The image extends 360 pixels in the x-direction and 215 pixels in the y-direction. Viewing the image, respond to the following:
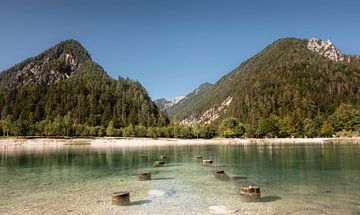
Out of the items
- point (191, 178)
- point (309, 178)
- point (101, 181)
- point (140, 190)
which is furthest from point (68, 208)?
point (309, 178)

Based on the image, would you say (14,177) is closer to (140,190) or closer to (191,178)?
(140,190)

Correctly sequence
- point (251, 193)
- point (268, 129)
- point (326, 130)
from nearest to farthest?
1. point (251, 193)
2. point (326, 130)
3. point (268, 129)

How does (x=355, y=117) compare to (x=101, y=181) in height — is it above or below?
above

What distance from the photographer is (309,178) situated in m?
38.5

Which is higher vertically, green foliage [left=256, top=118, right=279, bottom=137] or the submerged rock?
green foliage [left=256, top=118, right=279, bottom=137]

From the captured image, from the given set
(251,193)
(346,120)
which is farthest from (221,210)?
(346,120)

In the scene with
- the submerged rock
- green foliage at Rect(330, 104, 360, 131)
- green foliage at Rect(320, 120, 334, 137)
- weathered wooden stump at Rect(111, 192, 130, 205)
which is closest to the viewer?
the submerged rock

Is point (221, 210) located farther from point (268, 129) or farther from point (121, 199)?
point (268, 129)

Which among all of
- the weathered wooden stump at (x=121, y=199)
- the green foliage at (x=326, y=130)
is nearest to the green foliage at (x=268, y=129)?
the green foliage at (x=326, y=130)

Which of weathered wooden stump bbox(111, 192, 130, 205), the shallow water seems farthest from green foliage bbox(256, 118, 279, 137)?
weathered wooden stump bbox(111, 192, 130, 205)

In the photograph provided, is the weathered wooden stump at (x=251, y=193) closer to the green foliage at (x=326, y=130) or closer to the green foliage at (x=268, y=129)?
the green foliage at (x=326, y=130)

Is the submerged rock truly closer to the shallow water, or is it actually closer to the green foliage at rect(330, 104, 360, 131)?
the shallow water

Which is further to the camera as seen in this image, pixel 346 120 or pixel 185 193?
pixel 346 120

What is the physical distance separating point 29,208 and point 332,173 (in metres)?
36.4
